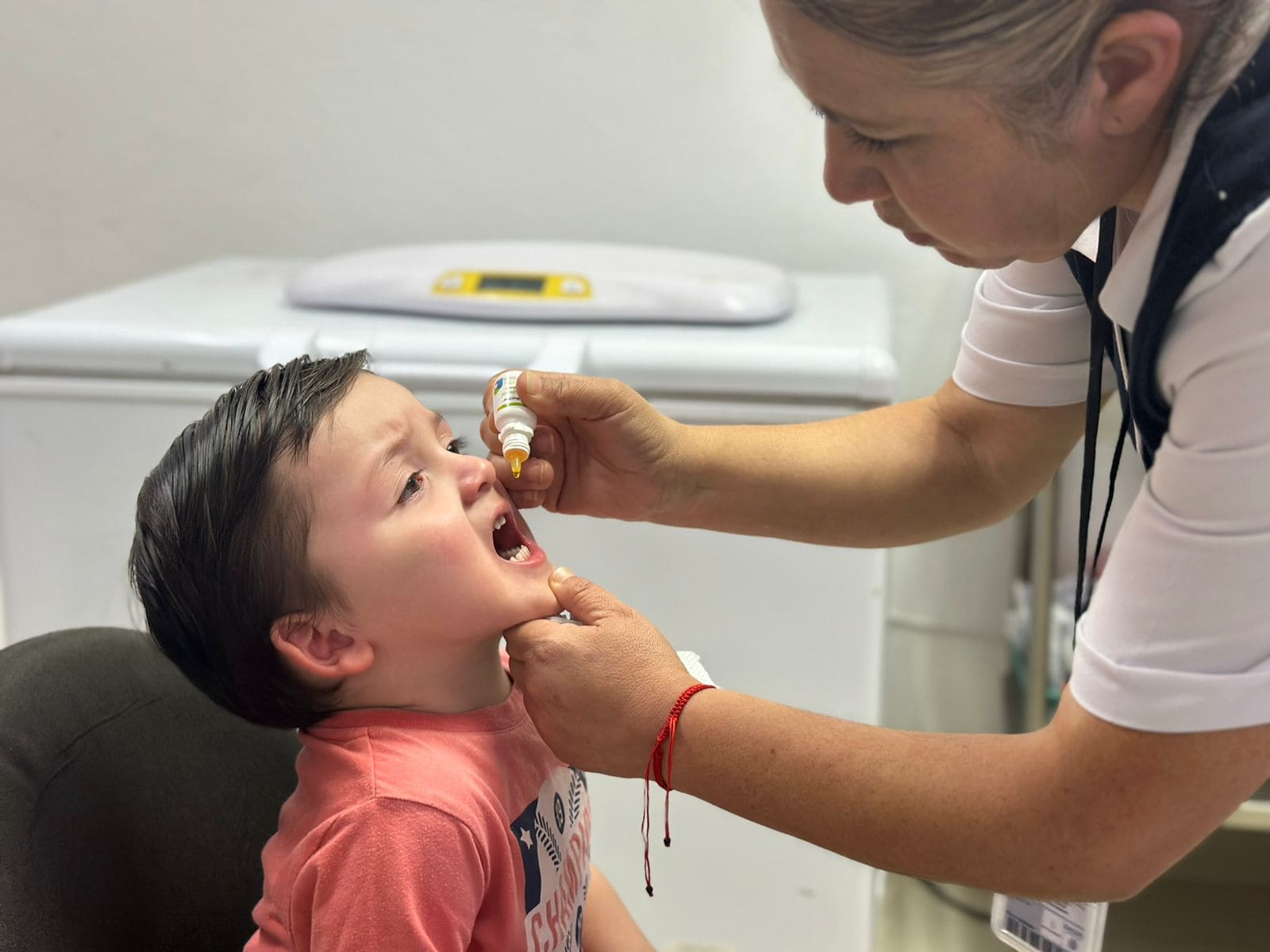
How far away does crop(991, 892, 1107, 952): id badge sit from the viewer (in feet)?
2.97

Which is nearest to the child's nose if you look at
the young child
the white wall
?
the young child

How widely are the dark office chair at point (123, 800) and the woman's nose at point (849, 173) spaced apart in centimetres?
65

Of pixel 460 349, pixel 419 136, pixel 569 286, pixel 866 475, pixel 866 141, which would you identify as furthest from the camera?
pixel 419 136

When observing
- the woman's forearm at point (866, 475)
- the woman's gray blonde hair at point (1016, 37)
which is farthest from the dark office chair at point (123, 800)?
the woman's gray blonde hair at point (1016, 37)

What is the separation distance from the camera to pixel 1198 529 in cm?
65

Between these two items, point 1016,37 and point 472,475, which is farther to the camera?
point 472,475

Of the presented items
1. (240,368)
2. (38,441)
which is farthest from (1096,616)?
(38,441)

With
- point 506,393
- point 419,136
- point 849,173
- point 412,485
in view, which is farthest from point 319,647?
→ point 419,136

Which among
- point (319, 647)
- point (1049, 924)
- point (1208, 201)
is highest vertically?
point (1208, 201)

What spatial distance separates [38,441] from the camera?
4.67 ft

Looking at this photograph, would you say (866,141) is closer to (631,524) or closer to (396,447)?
(396,447)

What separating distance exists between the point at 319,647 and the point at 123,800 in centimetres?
20

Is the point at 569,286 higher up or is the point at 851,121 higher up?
the point at 851,121

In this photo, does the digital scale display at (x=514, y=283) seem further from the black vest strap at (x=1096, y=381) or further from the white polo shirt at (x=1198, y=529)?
the white polo shirt at (x=1198, y=529)
